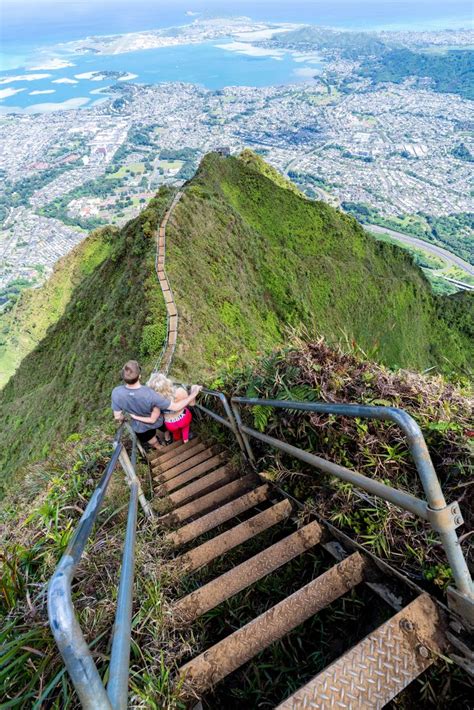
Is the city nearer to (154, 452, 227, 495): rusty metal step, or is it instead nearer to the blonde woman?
the blonde woman

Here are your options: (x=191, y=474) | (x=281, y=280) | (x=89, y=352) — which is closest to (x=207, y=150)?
(x=281, y=280)

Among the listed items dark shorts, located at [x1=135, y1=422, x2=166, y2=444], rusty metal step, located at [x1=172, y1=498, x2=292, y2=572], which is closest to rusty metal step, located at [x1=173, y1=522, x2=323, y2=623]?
rusty metal step, located at [x1=172, y1=498, x2=292, y2=572]

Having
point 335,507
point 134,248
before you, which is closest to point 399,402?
point 335,507

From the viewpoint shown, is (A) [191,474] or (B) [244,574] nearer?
(B) [244,574]

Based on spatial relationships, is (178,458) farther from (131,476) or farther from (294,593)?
(294,593)

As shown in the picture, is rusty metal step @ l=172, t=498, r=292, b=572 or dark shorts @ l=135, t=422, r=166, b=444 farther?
dark shorts @ l=135, t=422, r=166, b=444

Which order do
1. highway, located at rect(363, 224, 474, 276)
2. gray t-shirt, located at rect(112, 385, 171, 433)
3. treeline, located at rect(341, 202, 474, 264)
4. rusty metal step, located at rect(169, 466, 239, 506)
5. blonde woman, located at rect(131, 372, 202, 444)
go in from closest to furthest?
rusty metal step, located at rect(169, 466, 239, 506) < gray t-shirt, located at rect(112, 385, 171, 433) < blonde woman, located at rect(131, 372, 202, 444) < highway, located at rect(363, 224, 474, 276) < treeline, located at rect(341, 202, 474, 264)

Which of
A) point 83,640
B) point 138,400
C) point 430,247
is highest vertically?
point 83,640
